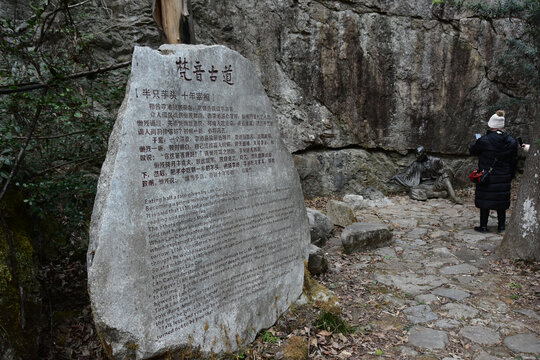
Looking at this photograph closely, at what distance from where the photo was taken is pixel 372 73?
32.2ft

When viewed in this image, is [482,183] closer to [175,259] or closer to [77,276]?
[175,259]

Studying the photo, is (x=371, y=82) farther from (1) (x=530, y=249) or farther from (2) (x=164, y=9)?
(2) (x=164, y=9)

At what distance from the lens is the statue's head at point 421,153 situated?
997 cm

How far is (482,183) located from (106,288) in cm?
656

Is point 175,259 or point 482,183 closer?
point 175,259

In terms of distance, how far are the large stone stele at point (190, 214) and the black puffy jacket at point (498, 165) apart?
183 inches

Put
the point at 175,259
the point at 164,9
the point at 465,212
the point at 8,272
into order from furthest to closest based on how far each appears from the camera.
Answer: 1. the point at 465,212
2. the point at 164,9
3. the point at 8,272
4. the point at 175,259

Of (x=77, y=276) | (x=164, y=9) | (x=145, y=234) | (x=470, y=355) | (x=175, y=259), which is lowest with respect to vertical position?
(x=470, y=355)

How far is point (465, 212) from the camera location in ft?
27.9

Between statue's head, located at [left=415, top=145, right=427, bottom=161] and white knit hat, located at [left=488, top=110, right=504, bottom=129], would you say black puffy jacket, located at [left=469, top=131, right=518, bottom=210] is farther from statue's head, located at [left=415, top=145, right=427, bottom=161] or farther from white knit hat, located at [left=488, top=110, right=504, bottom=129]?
statue's head, located at [left=415, top=145, right=427, bottom=161]

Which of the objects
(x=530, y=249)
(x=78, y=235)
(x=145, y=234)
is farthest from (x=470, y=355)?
(x=78, y=235)

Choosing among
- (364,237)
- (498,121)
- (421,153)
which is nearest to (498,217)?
(498,121)

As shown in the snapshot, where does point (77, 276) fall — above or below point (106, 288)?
below

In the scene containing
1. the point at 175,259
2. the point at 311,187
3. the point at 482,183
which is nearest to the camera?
the point at 175,259
